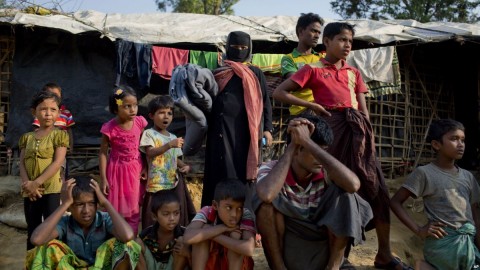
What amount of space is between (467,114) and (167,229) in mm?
6795

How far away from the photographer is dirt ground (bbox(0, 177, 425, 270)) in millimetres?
3869

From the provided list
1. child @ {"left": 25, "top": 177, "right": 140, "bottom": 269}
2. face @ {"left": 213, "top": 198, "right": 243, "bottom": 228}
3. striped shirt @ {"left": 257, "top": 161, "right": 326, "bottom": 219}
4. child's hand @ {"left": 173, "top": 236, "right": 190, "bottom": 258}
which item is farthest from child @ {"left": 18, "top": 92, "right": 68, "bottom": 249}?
striped shirt @ {"left": 257, "top": 161, "right": 326, "bottom": 219}

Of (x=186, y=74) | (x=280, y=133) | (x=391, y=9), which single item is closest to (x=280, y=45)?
(x=280, y=133)

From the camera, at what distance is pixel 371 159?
352cm

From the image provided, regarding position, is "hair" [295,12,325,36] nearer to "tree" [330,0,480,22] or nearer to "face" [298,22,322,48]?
"face" [298,22,322,48]

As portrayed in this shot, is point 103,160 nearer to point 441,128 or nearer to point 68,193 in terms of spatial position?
point 68,193

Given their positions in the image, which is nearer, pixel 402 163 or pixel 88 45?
pixel 88 45

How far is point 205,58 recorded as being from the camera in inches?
264

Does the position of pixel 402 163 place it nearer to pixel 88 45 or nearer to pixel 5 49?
pixel 88 45

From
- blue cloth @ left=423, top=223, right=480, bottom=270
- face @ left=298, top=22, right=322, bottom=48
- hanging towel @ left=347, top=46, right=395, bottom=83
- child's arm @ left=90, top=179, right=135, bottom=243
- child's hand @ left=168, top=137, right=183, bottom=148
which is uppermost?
face @ left=298, top=22, right=322, bottom=48

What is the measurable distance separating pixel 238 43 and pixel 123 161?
52.7 inches

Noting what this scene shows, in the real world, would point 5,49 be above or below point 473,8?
below

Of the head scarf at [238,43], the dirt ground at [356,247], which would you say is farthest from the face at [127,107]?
the dirt ground at [356,247]

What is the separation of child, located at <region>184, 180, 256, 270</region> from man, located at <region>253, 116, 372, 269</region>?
112mm
